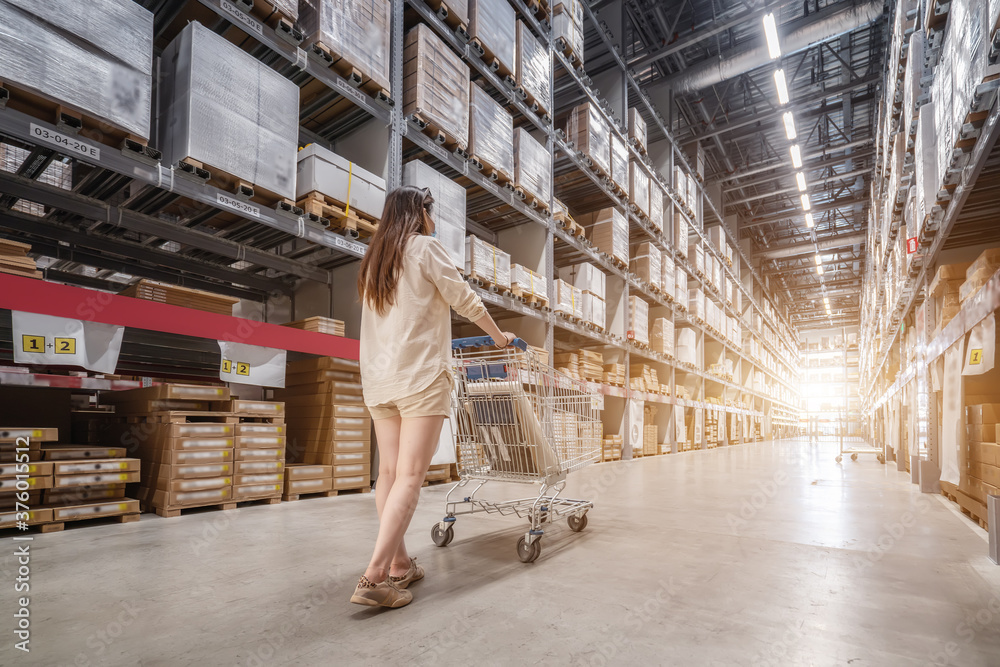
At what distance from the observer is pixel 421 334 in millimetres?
2402

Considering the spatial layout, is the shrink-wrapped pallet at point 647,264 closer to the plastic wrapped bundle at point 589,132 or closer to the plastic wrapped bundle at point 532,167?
the plastic wrapped bundle at point 589,132

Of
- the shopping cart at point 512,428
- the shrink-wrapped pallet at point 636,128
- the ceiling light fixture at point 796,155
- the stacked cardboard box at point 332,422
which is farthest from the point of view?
the ceiling light fixture at point 796,155

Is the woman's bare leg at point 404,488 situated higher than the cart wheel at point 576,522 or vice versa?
the woman's bare leg at point 404,488

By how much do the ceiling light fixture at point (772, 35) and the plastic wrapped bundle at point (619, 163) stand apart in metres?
3.53

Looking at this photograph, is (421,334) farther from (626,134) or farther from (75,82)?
(626,134)

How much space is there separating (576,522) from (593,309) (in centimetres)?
669

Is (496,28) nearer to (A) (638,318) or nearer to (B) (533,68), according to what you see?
(B) (533,68)

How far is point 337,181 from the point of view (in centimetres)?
528

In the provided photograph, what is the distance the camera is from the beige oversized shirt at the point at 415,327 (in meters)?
2.36

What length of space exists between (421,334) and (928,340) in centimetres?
622

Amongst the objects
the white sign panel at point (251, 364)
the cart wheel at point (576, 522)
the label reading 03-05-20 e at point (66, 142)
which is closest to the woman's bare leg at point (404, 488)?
the cart wheel at point (576, 522)

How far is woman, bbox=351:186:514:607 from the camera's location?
2316mm

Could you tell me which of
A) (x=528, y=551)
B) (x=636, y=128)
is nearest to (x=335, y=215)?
(x=528, y=551)

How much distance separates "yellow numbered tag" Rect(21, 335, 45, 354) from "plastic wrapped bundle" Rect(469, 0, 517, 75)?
5946mm
